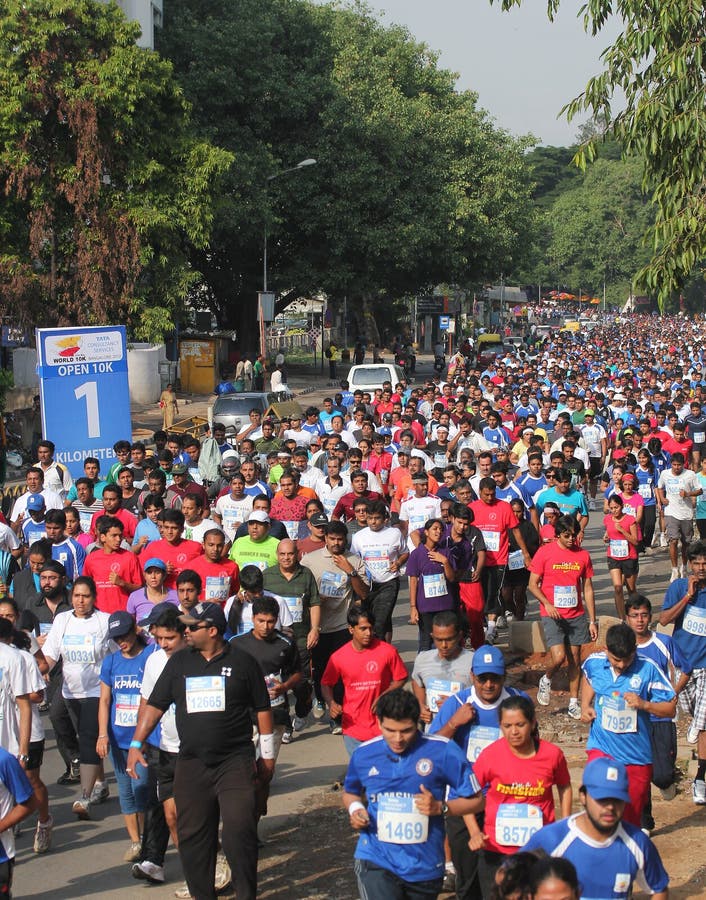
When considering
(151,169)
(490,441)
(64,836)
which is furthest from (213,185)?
(64,836)

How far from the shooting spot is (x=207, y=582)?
378 inches

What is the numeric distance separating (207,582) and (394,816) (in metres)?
4.35

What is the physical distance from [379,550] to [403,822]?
536 cm

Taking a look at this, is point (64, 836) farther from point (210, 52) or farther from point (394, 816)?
point (210, 52)

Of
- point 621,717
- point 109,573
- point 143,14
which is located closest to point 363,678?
point 621,717

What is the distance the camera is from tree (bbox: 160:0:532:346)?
138ft

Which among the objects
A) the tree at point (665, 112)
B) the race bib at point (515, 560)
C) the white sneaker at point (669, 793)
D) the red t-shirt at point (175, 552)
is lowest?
the white sneaker at point (669, 793)

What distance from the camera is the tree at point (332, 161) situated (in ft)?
138

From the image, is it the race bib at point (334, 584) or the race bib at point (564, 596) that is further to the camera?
the race bib at point (564, 596)

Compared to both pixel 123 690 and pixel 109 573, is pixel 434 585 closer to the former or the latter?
pixel 109 573

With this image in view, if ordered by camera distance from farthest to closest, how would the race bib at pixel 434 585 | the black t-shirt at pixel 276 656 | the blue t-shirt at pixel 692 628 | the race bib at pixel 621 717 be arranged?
the race bib at pixel 434 585 < the blue t-shirt at pixel 692 628 < the black t-shirt at pixel 276 656 < the race bib at pixel 621 717

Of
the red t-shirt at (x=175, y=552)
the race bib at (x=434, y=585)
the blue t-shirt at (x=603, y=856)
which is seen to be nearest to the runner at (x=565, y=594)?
the race bib at (x=434, y=585)

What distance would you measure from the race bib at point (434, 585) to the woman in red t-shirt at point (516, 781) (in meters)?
4.33

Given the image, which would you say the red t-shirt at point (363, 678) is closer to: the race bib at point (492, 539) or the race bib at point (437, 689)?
the race bib at point (437, 689)
